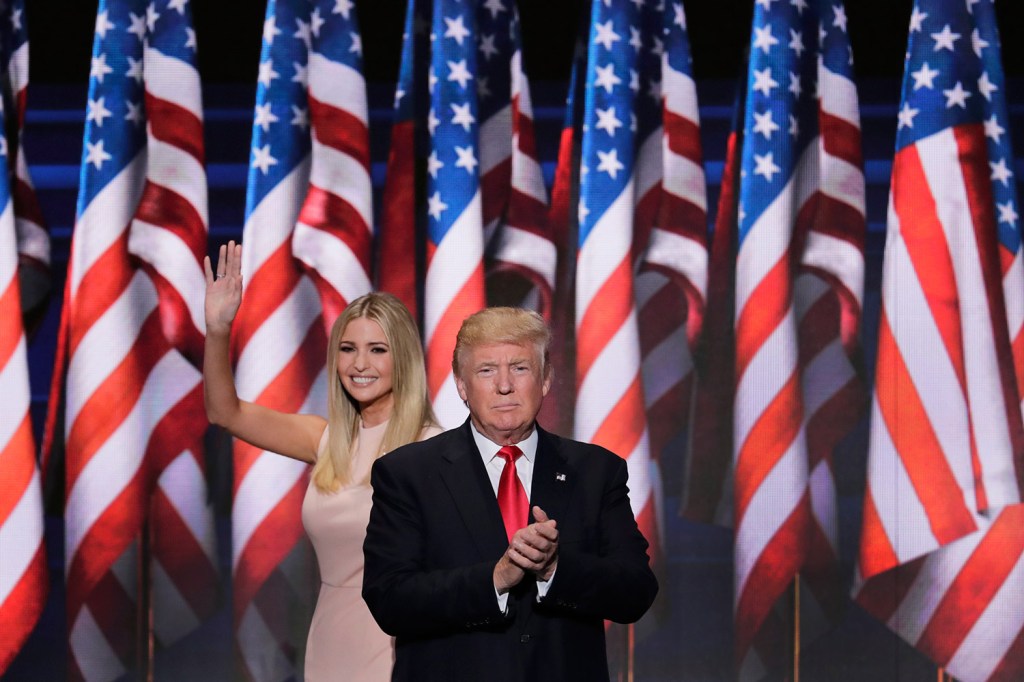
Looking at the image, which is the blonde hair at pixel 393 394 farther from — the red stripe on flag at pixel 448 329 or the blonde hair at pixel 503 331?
the red stripe on flag at pixel 448 329

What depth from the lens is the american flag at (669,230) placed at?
12.7ft

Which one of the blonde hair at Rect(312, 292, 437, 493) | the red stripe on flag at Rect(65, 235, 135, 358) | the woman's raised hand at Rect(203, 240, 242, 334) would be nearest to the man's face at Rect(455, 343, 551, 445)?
the blonde hair at Rect(312, 292, 437, 493)

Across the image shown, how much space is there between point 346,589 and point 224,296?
26.3 inches

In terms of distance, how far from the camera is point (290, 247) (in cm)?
385

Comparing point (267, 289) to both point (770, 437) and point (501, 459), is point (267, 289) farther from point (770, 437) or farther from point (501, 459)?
point (501, 459)

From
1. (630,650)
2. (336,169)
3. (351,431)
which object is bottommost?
(630,650)

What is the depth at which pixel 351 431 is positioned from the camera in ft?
7.87

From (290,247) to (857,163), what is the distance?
203 cm

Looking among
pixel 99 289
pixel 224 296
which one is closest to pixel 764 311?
pixel 224 296

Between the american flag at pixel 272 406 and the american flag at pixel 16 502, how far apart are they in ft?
2.23

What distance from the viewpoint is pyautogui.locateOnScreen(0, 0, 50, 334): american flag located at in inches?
153

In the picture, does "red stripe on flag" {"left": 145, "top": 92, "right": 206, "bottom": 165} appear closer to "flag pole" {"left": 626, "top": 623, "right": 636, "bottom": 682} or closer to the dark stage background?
the dark stage background

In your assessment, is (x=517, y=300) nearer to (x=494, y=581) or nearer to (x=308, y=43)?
(x=308, y=43)

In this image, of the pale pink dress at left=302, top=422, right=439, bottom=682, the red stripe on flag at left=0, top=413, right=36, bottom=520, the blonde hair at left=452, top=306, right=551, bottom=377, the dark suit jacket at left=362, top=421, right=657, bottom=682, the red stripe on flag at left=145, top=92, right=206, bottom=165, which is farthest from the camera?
the red stripe on flag at left=145, top=92, right=206, bottom=165
